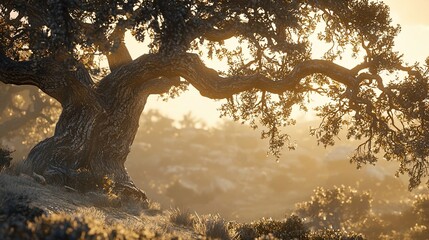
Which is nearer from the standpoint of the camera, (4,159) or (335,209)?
(4,159)

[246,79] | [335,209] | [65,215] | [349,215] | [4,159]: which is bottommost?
[65,215]

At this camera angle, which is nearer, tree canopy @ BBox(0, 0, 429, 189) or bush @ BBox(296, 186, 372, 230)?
tree canopy @ BBox(0, 0, 429, 189)

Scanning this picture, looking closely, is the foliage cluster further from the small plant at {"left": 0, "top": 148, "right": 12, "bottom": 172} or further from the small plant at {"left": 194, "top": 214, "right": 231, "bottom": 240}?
the small plant at {"left": 0, "top": 148, "right": 12, "bottom": 172}

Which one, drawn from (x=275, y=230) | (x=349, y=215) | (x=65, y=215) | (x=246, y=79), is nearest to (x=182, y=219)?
(x=275, y=230)

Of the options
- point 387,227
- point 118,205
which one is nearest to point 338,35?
point 118,205

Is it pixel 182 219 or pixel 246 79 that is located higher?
pixel 246 79

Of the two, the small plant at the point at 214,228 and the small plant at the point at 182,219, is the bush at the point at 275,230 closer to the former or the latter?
the small plant at the point at 214,228

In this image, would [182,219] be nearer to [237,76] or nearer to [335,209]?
[237,76]

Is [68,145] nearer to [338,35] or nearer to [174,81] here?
[174,81]

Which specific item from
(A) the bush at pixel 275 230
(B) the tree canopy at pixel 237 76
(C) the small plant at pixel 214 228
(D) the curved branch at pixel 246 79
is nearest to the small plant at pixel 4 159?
(B) the tree canopy at pixel 237 76

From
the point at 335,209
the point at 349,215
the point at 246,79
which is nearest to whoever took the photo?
the point at 246,79

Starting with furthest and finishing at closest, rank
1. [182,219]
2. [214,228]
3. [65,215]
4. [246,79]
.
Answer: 1. [246,79]
2. [182,219]
3. [214,228]
4. [65,215]

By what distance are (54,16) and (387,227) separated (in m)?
34.8

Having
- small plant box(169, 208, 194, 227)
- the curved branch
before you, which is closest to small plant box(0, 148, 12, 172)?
small plant box(169, 208, 194, 227)
